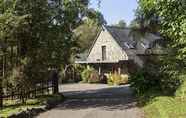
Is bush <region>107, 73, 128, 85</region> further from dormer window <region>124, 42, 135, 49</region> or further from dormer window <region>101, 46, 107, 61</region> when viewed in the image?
dormer window <region>101, 46, 107, 61</region>

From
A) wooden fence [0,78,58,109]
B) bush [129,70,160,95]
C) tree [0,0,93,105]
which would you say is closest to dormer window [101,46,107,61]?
wooden fence [0,78,58,109]

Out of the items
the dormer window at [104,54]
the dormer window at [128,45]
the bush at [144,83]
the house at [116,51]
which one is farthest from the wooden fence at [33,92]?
the dormer window at [104,54]

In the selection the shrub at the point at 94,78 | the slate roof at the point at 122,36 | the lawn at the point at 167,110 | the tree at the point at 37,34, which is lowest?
the lawn at the point at 167,110

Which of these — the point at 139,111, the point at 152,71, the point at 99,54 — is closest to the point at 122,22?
the point at 99,54

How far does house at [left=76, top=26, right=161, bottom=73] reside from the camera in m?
51.1

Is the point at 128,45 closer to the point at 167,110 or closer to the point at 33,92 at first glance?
the point at 33,92

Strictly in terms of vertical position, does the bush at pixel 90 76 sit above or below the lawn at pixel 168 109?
above

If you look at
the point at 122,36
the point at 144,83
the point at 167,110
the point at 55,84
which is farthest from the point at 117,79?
the point at 167,110

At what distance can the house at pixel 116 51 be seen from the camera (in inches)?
2012

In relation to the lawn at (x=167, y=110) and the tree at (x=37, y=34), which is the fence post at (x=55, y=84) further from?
the lawn at (x=167, y=110)

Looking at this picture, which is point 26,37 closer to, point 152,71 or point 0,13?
point 0,13

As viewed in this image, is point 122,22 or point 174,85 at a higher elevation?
point 122,22

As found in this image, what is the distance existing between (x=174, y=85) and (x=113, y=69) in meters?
27.3

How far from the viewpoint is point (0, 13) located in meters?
23.9
